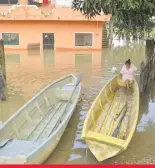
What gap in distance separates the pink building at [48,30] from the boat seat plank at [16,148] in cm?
1905

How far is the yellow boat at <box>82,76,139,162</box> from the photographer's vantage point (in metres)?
5.31

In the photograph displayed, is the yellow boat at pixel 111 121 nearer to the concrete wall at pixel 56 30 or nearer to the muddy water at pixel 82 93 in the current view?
the muddy water at pixel 82 93

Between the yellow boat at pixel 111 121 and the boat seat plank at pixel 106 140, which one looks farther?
the yellow boat at pixel 111 121

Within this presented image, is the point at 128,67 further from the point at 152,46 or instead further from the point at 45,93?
the point at 45,93

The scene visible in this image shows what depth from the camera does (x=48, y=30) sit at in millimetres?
24547

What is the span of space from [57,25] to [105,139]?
20.1 metres

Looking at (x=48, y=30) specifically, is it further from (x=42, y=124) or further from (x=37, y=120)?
(x=42, y=124)

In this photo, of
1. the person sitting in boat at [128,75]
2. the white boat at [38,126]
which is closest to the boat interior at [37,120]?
the white boat at [38,126]

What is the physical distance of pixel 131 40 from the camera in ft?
114

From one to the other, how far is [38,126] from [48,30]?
60.5ft

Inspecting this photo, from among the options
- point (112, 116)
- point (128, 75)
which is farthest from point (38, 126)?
point (128, 75)

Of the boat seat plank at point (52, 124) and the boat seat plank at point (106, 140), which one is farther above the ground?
the boat seat plank at point (106, 140)

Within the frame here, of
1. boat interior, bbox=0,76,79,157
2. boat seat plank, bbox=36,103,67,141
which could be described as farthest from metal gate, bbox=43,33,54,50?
A: boat seat plank, bbox=36,103,67,141

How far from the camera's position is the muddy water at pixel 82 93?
6.14 m
